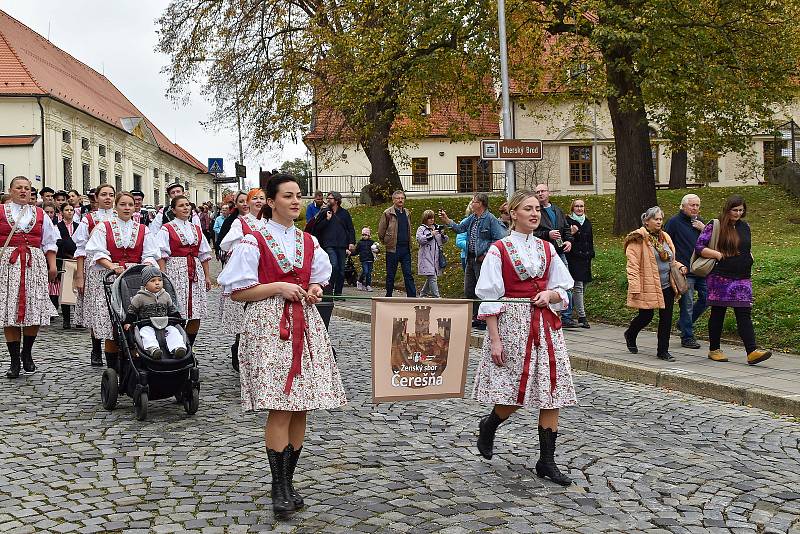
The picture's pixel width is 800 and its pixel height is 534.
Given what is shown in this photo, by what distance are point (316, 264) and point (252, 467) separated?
1570 mm

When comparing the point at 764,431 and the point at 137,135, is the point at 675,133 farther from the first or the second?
the point at 137,135

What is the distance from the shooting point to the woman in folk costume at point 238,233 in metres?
9.41

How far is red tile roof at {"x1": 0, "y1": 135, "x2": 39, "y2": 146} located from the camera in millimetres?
44656

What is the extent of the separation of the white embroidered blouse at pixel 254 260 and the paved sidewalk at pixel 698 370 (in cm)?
498

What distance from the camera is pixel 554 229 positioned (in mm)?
13391

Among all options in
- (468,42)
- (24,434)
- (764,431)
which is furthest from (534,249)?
(468,42)

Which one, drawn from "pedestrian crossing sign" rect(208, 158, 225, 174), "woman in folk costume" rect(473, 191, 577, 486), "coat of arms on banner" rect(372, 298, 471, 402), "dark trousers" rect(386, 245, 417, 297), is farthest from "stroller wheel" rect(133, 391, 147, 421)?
"pedestrian crossing sign" rect(208, 158, 225, 174)

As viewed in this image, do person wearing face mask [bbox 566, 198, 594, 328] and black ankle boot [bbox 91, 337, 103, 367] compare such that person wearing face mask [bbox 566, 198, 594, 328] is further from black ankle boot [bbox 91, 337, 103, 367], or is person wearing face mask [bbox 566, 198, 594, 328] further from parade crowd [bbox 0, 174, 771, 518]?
black ankle boot [bbox 91, 337, 103, 367]

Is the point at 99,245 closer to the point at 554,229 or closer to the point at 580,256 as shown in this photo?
the point at 554,229

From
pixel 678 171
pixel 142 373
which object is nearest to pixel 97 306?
pixel 142 373

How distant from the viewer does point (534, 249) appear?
616 cm

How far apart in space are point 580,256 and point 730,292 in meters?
3.65

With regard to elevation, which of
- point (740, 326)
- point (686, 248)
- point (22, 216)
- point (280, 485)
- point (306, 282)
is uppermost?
point (22, 216)

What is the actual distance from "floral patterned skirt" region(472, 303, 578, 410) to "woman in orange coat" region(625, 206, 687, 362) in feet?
17.2
